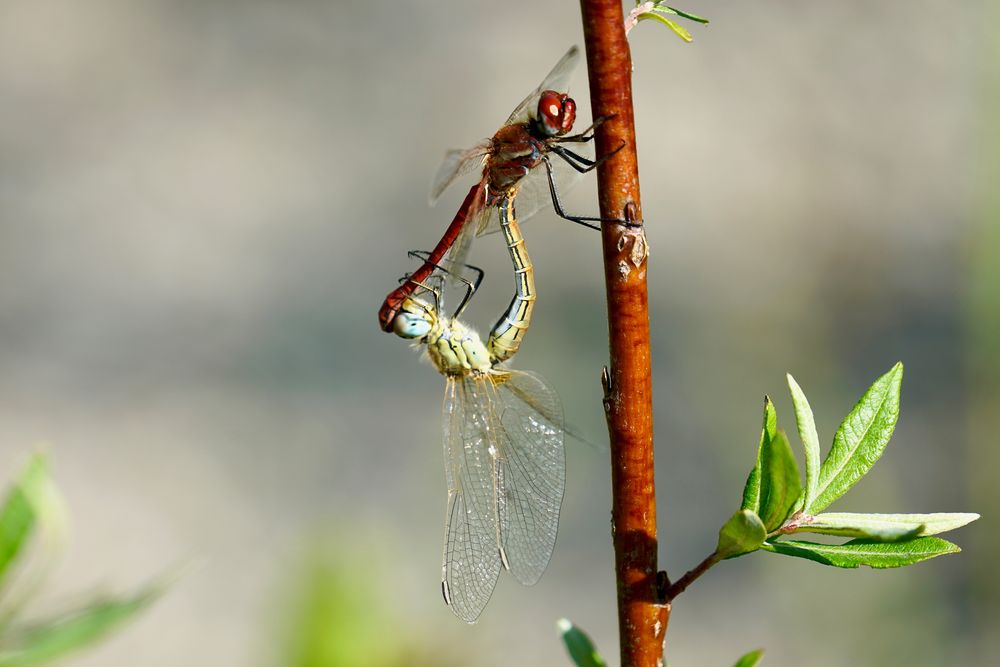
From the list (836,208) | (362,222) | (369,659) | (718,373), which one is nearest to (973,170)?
(836,208)

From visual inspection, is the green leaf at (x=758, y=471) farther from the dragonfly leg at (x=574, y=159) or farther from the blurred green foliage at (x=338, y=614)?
the dragonfly leg at (x=574, y=159)

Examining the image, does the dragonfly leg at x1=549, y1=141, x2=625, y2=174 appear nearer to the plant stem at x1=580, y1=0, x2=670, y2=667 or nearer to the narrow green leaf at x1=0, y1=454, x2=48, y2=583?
the plant stem at x1=580, y1=0, x2=670, y2=667

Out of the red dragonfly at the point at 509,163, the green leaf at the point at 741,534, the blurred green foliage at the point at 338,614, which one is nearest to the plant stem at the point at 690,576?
the green leaf at the point at 741,534

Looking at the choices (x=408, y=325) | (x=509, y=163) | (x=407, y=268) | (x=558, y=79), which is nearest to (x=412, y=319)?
(x=408, y=325)

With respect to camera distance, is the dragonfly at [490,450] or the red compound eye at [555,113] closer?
the red compound eye at [555,113]

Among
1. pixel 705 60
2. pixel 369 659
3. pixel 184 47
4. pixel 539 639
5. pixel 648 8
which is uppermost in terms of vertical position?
pixel 184 47

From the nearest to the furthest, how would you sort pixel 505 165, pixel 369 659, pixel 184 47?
pixel 369 659, pixel 505 165, pixel 184 47

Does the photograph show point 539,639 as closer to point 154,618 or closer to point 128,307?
point 154,618
